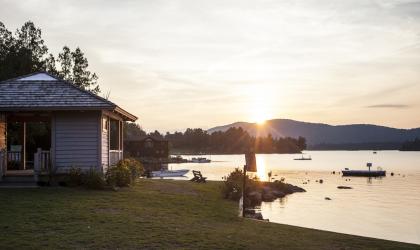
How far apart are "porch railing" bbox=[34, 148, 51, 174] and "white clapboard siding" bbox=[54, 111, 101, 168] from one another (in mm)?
517

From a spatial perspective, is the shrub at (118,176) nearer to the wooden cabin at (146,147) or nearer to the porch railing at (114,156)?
the porch railing at (114,156)

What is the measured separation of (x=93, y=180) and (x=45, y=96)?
5.94 meters

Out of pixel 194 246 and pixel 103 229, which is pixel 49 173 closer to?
pixel 103 229

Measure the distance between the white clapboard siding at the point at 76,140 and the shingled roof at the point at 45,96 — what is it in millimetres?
860

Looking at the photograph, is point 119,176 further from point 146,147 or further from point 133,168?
point 146,147

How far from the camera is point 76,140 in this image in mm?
28062

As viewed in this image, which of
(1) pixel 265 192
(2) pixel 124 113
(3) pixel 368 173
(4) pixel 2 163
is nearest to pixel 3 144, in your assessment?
(4) pixel 2 163

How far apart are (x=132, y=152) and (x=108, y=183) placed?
80204mm

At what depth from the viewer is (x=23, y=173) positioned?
92.5 feet

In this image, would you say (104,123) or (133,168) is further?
(133,168)

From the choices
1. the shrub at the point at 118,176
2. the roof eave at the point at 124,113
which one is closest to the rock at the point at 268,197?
the roof eave at the point at 124,113

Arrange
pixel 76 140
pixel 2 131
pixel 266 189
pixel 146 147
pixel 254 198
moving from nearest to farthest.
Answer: pixel 76 140 → pixel 2 131 → pixel 254 198 → pixel 266 189 → pixel 146 147

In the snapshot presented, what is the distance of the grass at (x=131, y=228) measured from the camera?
1495 centimetres

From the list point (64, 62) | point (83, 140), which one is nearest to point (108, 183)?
point (83, 140)
